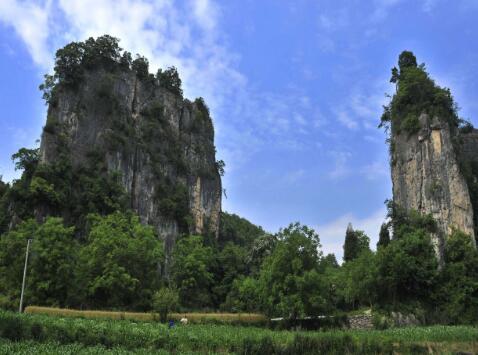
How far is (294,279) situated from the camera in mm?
34562

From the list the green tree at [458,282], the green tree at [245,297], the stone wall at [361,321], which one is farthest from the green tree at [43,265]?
the green tree at [458,282]

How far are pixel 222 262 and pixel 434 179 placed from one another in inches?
1027

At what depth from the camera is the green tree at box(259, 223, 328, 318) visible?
112ft

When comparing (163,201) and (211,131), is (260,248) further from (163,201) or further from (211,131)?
(211,131)

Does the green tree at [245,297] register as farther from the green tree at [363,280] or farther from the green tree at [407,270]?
the green tree at [407,270]

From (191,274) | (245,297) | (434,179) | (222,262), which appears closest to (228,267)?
(222,262)

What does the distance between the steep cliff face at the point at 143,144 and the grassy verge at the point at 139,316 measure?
72.7ft

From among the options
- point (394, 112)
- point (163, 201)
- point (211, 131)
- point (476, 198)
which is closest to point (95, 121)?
point (163, 201)

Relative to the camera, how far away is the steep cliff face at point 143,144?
61750 millimetres

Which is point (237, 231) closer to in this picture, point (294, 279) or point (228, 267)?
point (228, 267)

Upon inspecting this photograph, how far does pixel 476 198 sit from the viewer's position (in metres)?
57.8

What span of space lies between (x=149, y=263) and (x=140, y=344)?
21.9 m

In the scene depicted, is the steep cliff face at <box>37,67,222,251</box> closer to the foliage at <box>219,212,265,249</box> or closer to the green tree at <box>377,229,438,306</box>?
the foliage at <box>219,212,265,249</box>

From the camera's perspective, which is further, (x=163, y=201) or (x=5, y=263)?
(x=163, y=201)
